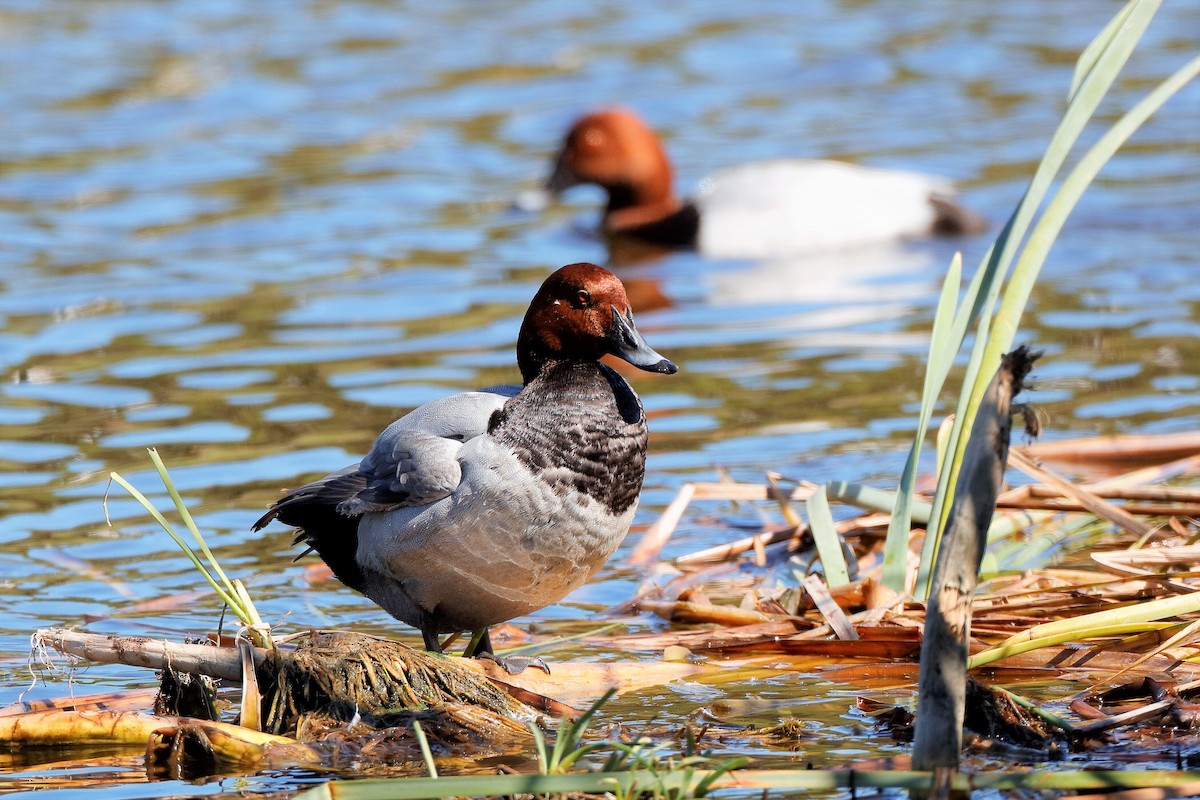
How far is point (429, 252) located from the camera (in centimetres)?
967

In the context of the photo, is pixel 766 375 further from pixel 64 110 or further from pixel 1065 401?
pixel 64 110

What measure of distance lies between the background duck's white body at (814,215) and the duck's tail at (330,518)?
6179 millimetres

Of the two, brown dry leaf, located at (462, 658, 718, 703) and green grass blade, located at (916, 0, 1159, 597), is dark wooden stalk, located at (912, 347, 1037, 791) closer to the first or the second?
green grass blade, located at (916, 0, 1159, 597)

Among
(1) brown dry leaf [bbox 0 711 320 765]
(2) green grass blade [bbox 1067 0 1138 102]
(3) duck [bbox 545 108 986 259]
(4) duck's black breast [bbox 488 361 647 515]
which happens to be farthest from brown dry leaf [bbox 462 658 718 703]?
(3) duck [bbox 545 108 986 259]

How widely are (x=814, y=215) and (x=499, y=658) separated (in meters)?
6.55

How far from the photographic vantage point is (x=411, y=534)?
12.1 feet

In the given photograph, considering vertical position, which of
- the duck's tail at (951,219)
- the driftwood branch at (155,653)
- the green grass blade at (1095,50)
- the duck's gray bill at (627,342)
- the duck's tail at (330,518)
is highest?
the green grass blade at (1095,50)

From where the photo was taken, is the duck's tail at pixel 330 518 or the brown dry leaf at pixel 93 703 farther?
the duck's tail at pixel 330 518

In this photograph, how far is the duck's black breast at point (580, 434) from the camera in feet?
12.0

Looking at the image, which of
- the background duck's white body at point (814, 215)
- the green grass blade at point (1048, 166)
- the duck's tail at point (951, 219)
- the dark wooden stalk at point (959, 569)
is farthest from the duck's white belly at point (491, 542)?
the duck's tail at point (951, 219)

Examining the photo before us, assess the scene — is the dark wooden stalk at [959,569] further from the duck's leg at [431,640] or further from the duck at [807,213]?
the duck at [807,213]

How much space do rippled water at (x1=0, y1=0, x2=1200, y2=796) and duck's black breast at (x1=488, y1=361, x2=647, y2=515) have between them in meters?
0.51

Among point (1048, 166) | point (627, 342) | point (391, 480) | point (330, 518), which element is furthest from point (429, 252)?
point (1048, 166)

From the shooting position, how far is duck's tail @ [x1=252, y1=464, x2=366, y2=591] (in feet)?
12.8
